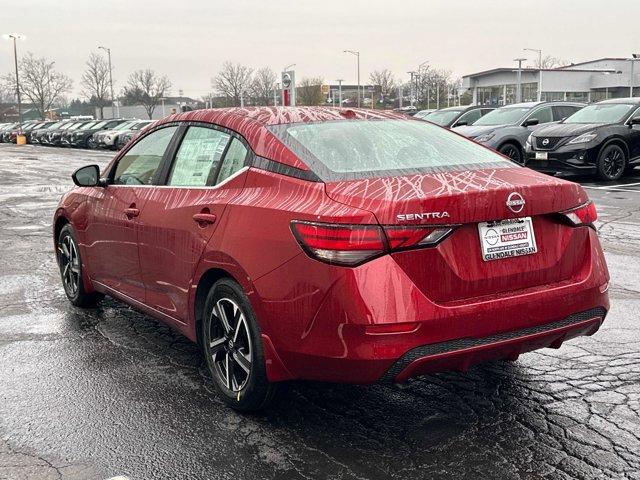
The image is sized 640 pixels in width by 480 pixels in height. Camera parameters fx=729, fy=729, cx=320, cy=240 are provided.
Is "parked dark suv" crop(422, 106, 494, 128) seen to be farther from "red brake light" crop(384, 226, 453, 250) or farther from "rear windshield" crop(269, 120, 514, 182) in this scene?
"red brake light" crop(384, 226, 453, 250)

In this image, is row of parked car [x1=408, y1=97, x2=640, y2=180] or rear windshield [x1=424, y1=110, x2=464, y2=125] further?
rear windshield [x1=424, y1=110, x2=464, y2=125]

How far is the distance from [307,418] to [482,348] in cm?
100

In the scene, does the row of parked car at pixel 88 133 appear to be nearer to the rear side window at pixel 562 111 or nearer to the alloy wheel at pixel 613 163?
the rear side window at pixel 562 111

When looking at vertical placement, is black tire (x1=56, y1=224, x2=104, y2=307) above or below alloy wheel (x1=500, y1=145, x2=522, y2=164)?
below

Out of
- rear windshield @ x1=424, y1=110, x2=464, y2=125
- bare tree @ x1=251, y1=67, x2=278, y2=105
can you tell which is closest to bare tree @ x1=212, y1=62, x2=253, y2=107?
bare tree @ x1=251, y1=67, x2=278, y2=105

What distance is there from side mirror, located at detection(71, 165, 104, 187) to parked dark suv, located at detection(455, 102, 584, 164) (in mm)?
11574

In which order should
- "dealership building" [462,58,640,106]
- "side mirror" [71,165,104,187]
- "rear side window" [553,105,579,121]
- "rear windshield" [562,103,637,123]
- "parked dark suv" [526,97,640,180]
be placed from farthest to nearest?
1. "dealership building" [462,58,640,106]
2. "rear side window" [553,105,579,121]
3. "rear windshield" [562,103,637,123]
4. "parked dark suv" [526,97,640,180]
5. "side mirror" [71,165,104,187]

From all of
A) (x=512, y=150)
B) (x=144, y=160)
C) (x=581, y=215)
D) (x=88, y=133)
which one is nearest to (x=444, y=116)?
(x=512, y=150)

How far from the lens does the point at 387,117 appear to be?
437 cm

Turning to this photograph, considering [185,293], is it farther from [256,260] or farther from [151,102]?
[151,102]

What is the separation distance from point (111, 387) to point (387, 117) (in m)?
2.25

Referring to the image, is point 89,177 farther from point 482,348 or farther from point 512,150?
point 512,150

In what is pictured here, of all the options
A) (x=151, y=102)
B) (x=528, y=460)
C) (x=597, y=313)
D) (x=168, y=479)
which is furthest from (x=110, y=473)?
(x=151, y=102)

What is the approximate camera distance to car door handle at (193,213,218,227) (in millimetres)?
3732
